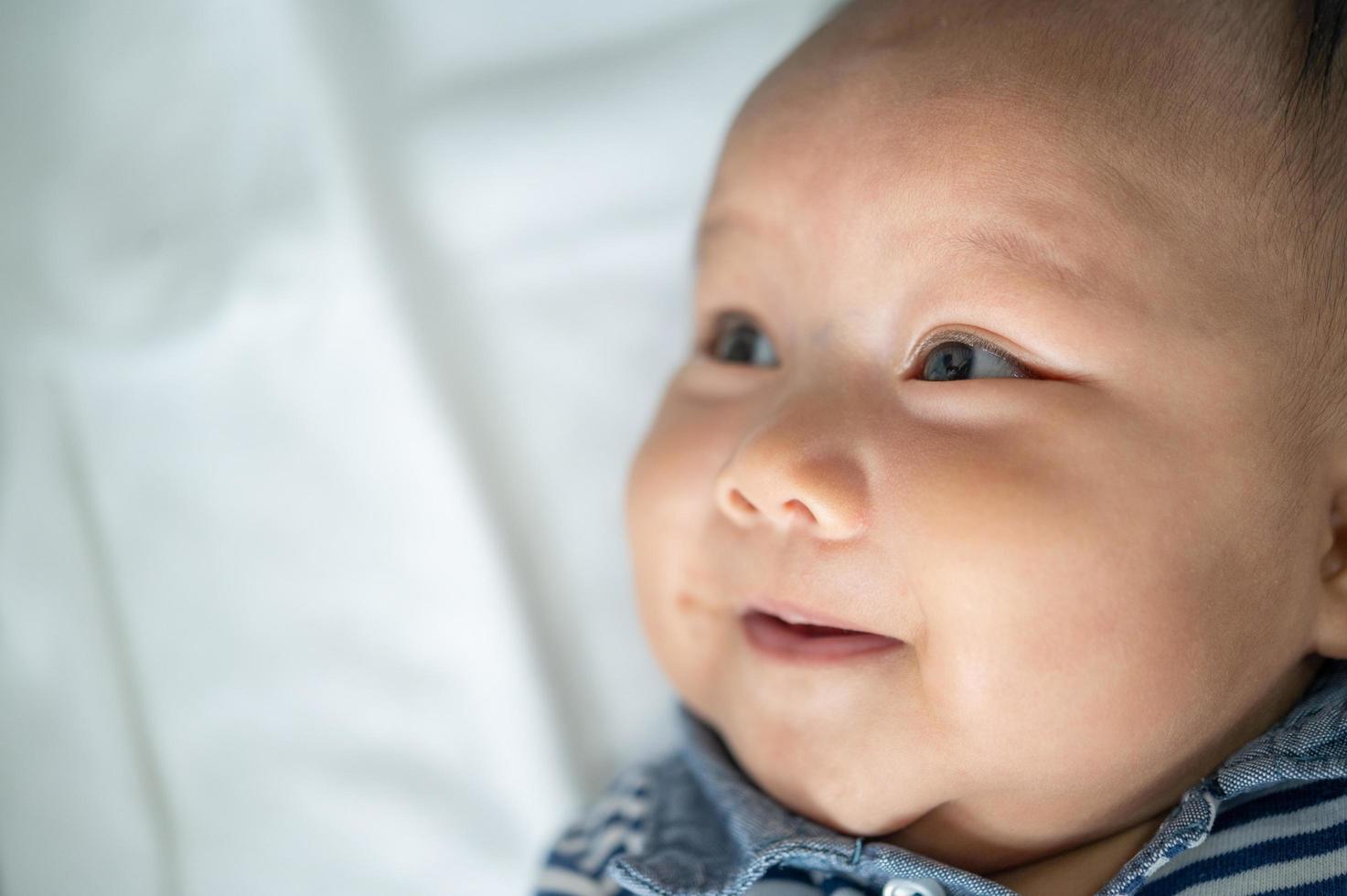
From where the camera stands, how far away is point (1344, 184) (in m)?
1.04

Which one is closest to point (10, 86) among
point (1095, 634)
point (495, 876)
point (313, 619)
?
point (313, 619)

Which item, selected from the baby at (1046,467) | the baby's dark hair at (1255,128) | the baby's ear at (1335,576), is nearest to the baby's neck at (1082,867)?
the baby at (1046,467)

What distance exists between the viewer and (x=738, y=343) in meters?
1.28

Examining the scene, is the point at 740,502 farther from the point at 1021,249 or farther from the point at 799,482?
the point at 1021,249

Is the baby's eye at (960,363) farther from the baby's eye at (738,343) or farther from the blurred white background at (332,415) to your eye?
the blurred white background at (332,415)

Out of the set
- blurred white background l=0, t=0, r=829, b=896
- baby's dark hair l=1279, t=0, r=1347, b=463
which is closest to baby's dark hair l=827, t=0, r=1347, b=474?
baby's dark hair l=1279, t=0, r=1347, b=463

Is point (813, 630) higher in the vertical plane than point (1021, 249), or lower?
lower

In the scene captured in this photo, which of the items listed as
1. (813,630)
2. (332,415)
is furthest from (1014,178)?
(332,415)

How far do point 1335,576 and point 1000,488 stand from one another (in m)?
0.36

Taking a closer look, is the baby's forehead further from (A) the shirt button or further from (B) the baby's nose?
(A) the shirt button

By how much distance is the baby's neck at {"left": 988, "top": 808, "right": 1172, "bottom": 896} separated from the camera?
1076mm

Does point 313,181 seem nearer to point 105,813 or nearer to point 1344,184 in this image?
point 105,813

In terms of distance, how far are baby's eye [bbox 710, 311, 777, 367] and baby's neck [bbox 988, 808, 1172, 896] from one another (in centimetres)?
54

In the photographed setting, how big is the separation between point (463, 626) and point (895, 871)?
24.6 inches
